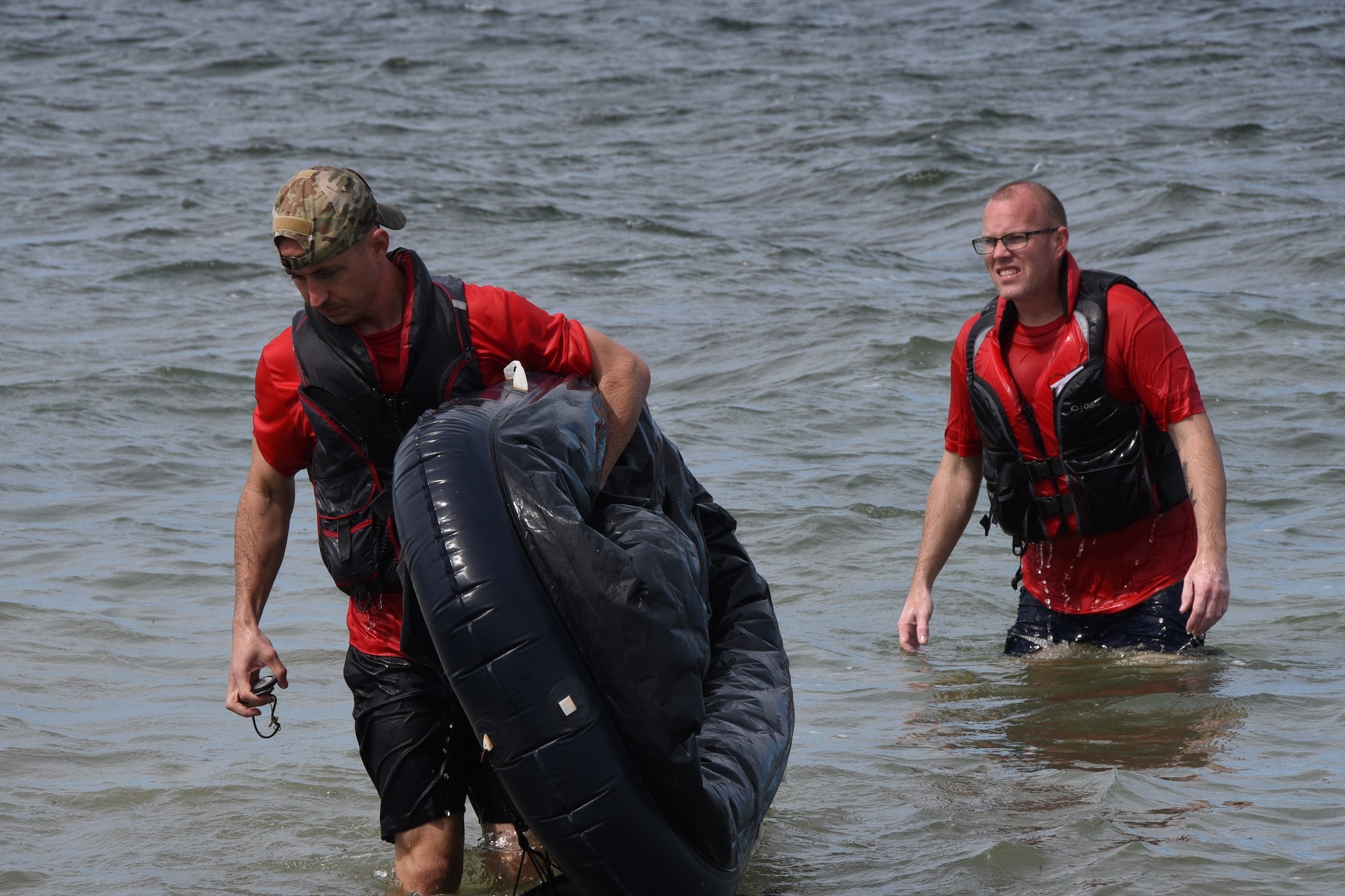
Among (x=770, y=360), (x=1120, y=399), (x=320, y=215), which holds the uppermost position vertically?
(x=320, y=215)

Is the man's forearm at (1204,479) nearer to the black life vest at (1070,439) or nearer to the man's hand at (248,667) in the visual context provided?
the black life vest at (1070,439)

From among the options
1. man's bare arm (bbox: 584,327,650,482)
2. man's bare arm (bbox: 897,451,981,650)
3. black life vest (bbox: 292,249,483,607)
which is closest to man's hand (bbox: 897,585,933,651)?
man's bare arm (bbox: 897,451,981,650)

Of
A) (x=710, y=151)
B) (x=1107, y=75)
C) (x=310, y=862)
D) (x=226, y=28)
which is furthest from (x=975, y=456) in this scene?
(x=226, y=28)

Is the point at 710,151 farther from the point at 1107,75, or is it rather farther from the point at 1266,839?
the point at 1266,839

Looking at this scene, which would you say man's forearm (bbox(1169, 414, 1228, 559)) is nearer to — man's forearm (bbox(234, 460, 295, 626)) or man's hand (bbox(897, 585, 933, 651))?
man's hand (bbox(897, 585, 933, 651))

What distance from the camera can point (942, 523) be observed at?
224 inches

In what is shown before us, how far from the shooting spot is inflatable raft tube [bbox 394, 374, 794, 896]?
121 inches

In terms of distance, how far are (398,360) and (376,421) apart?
167 millimetres

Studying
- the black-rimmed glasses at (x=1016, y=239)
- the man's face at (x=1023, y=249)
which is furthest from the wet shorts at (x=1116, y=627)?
the black-rimmed glasses at (x=1016, y=239)

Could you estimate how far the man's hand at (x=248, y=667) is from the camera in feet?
12.6

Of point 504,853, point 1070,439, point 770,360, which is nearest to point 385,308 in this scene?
point 504,853

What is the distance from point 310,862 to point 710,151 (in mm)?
18185

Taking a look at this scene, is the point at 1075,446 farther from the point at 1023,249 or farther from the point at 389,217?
the point at 389,217

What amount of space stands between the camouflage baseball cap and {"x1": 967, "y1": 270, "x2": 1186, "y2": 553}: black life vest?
8.38 feet
